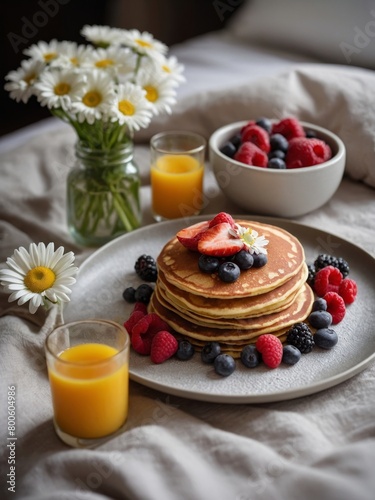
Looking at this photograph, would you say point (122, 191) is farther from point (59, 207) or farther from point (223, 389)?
point (223, 389)

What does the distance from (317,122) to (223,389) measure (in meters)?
1.02

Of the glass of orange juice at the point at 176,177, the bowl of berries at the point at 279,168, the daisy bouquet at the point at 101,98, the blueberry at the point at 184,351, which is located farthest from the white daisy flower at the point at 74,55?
the blueberry at the point at 184,351

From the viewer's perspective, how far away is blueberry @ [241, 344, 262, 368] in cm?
121

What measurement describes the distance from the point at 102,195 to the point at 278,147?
1.48 ft

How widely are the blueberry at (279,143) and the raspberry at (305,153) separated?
0.01m

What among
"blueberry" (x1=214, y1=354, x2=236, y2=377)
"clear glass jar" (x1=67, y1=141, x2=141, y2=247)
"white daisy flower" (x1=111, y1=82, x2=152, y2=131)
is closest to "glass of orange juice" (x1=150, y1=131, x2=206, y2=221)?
"clear glass jar" (x1=67, y1=141, x2=141, y2=247)

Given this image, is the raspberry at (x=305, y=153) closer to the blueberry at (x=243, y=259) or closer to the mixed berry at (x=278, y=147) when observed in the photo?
the mixed berry at (x=278, y=147)

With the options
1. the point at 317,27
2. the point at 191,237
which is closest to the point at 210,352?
the point at 191,237

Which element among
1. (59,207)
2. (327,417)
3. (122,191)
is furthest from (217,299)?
(59,207)

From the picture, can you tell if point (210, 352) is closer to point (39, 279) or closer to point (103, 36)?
point (39, 279)

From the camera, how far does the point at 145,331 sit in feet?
4.14

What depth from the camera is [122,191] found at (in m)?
1.63

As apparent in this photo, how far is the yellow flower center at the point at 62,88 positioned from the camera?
4.94ft

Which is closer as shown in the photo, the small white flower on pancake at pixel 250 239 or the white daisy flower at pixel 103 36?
the small white flower on pancake at pixel 250 239
